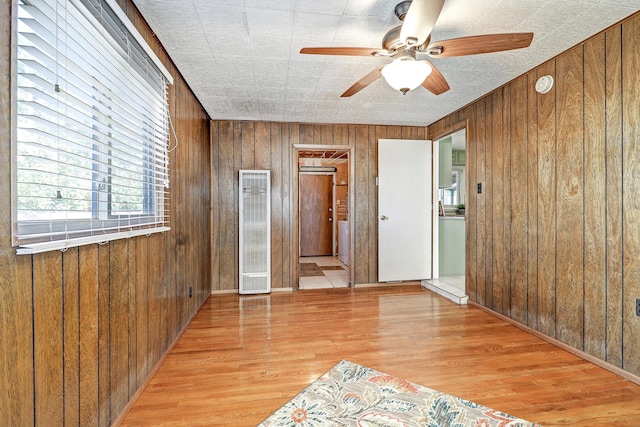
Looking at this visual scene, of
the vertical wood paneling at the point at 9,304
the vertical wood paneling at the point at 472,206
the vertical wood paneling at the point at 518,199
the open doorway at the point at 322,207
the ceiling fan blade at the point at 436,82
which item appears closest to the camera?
the vertical wood paneling at the point at 9,304

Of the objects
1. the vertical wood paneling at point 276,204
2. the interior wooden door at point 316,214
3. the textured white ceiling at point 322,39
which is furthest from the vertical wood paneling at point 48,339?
the interior wooden door at point 316,214

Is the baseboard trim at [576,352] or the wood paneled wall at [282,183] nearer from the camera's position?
the baseboard trim at [576,352]

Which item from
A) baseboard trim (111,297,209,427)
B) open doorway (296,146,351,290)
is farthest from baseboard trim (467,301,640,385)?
open doorway (296,146,351,290)

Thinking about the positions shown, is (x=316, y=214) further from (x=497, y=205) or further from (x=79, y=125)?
(x=79, y=125)

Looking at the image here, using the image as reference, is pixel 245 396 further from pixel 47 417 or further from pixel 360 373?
pixel 47 417

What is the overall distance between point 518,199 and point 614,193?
0.81m

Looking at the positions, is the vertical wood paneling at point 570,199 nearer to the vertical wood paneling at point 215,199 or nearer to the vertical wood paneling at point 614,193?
the vertical wood paneling at point 614,193

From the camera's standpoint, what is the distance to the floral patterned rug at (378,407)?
1558 mm

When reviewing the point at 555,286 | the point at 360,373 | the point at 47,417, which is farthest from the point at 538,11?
the point at 47,417

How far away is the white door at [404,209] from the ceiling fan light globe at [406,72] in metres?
2.38

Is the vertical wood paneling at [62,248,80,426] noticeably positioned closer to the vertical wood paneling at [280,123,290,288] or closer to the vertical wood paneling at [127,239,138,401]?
the vertical wood paneling at [127,239,138,401]

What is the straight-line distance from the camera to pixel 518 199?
2.82 m

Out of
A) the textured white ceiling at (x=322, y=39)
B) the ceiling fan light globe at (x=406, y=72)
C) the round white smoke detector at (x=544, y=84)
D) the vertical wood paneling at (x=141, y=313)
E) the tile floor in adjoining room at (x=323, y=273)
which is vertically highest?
the textured white ceiling at (x=322, y=39)

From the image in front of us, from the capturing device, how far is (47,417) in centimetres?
108
